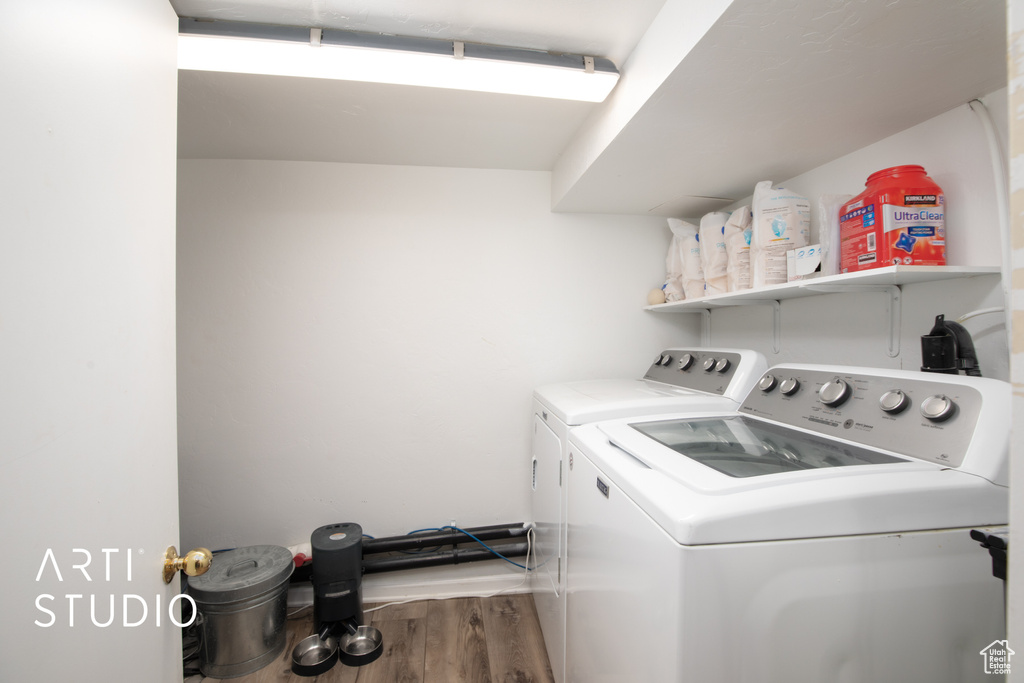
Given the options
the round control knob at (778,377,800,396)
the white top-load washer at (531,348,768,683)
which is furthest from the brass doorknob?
the round control knob at (778,377,800,396)

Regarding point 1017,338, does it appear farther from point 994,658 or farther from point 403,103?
point 403,103

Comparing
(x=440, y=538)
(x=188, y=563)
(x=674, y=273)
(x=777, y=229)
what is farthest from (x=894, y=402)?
(x=440, y=538)

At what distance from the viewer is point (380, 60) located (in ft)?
3.77

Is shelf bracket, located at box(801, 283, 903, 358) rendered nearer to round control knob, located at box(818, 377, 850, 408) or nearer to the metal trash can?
round control knob, located at box(818, 377, 850, 408)

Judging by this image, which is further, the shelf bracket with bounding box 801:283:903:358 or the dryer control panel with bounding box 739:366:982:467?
the shelf bracket with bounding box 801:283:903:358

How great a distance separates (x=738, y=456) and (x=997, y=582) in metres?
0.42

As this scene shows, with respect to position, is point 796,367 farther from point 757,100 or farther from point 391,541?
point 391,541

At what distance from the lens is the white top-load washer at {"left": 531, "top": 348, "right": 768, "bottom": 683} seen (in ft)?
4.30

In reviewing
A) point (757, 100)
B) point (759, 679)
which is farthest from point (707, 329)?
point (759, 679)

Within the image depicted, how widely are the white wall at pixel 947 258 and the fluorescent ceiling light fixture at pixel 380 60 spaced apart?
0.85 m

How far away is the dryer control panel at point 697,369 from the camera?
1.48 metres

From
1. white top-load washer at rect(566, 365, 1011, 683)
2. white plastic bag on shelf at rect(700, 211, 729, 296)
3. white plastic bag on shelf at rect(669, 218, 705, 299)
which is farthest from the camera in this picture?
white plastic bag on shelf at rect(669, 218, 705, 299)

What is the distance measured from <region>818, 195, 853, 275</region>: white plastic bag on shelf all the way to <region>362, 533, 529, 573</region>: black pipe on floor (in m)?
1.72

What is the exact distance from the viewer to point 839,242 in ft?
3.64
